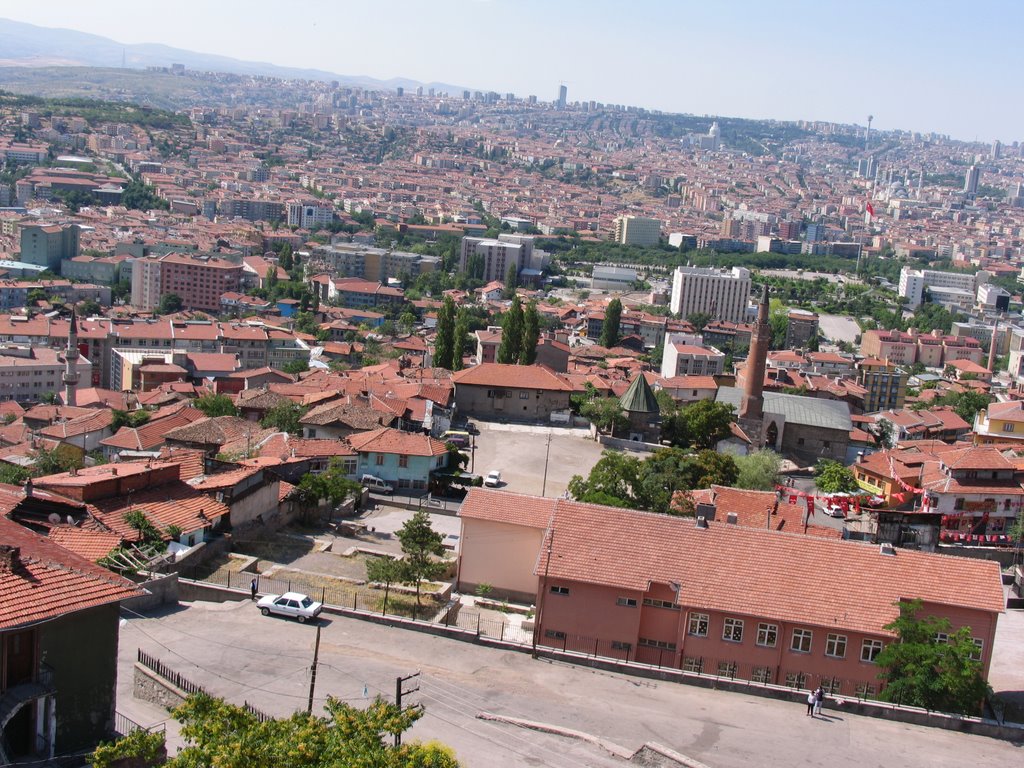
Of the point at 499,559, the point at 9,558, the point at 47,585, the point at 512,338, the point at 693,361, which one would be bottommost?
the point at 693,361

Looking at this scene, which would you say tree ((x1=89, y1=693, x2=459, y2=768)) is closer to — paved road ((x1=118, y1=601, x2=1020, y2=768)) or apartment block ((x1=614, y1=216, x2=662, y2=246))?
paved road ((x1=118, y1=601, x2=1020, y2=768))

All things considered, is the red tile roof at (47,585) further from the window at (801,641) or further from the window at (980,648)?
the window at (980,648)

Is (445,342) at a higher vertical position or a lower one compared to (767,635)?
lower

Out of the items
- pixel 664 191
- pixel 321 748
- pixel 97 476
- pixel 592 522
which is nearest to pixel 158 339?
pixel 97 476

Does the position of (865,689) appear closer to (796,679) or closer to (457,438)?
(796,679)

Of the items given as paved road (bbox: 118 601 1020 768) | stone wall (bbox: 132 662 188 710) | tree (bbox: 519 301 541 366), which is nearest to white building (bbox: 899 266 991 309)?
tree (bbox: 519 301 541 366)

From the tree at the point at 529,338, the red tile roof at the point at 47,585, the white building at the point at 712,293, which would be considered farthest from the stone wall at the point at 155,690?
the white building at the point at 712,293

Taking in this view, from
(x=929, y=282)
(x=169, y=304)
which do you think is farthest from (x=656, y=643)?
(x=929, y=282)
